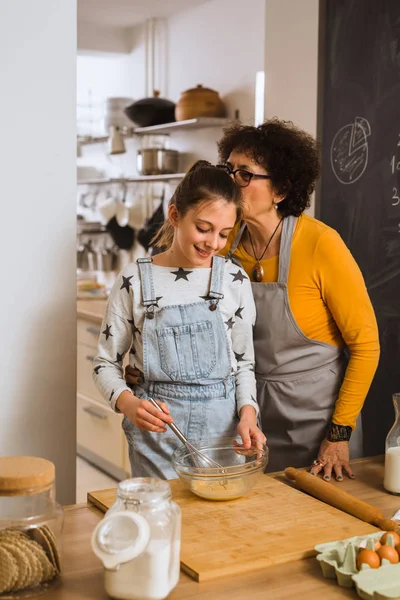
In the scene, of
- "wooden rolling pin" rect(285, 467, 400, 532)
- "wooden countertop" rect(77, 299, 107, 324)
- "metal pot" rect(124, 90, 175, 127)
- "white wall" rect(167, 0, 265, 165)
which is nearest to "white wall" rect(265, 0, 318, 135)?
"white wall" rect(167, 0, 265, 165)

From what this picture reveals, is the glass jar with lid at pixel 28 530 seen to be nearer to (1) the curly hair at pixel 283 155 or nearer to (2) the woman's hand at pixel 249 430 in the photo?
(2) the woman's hand at pixel 249 430

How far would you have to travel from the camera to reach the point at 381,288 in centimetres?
225

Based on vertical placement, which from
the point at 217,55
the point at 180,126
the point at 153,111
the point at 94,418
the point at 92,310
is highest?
the point at 217,55

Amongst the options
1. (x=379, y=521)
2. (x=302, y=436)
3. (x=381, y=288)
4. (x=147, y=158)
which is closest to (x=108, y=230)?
(x=147, y=158)

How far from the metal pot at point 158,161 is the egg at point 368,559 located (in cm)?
355

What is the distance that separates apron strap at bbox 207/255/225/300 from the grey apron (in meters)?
0.15

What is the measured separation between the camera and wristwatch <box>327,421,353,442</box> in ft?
5.62

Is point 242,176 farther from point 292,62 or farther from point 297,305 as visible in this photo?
point 292,62

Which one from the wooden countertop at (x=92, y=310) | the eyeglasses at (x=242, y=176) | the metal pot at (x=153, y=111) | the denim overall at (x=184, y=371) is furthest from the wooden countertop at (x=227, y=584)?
the metal pot at (x=153, y=111)

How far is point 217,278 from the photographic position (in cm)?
165

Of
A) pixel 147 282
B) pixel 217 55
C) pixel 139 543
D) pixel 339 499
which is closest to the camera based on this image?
pixel 139 543

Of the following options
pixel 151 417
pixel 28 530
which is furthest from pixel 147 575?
pixel 151 417

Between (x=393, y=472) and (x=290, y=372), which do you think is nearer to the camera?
(x=393, y=472)

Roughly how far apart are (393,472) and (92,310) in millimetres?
2797
